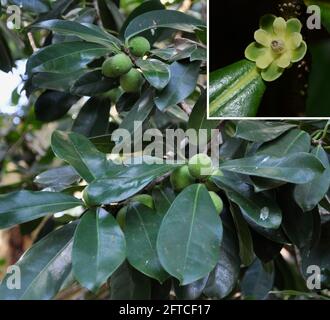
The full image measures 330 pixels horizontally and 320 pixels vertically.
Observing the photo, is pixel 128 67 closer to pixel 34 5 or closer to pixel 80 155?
pixel 80 155

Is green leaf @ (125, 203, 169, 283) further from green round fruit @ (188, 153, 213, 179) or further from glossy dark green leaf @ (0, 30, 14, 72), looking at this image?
glossy dark green leaf @ (0, 30, 14, 72)

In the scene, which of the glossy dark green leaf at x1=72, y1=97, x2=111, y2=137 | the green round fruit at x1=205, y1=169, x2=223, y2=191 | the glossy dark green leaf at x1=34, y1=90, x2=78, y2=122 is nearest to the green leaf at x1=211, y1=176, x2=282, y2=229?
the green round fruit at x1=205, y1=169, x2=223, y2=191

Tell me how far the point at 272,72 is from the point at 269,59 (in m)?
0.02

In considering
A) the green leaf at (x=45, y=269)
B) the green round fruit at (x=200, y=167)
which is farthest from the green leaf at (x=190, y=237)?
the green leaf at (x=45, y=269)

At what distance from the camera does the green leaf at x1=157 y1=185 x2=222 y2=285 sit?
554mm

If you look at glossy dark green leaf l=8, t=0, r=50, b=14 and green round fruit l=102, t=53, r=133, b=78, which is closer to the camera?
green round fruit l=102, t=53, r=133, b=78

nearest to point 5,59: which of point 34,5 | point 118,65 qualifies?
point 34,5

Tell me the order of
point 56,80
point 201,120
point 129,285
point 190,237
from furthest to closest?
point 56,80
point 201,120
point 129,285
point 190,237

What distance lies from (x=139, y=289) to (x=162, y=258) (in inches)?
5.2

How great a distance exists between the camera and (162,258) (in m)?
0.56

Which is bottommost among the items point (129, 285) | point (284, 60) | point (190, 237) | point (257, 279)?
point (257, 279)

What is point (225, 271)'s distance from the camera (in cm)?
68

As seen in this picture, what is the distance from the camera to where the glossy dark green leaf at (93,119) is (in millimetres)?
949

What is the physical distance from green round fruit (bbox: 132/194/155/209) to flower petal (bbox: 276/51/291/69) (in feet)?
0.76
